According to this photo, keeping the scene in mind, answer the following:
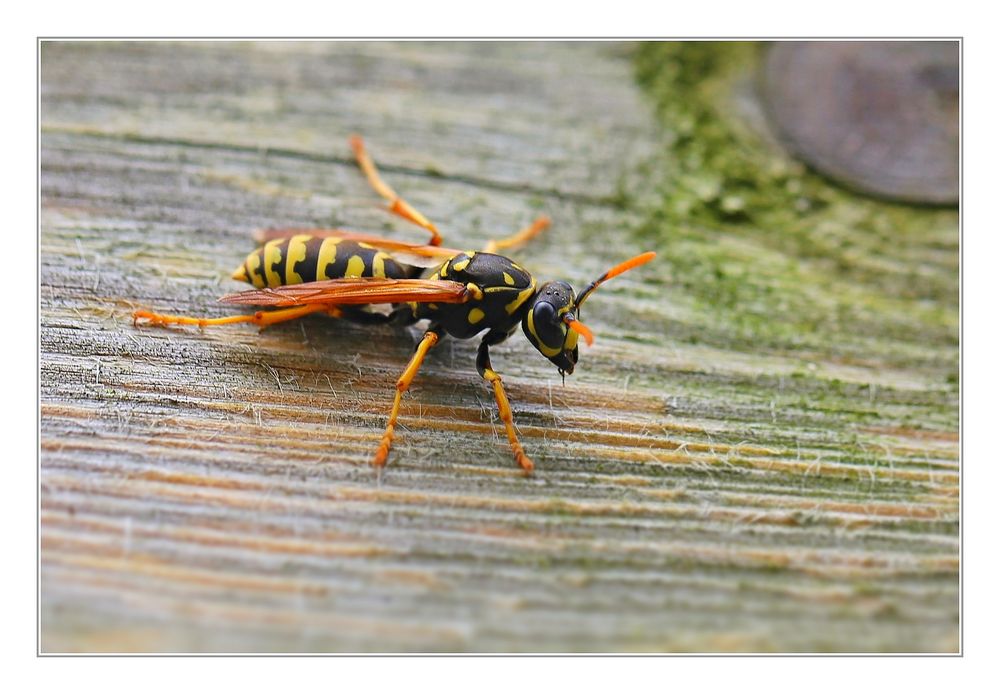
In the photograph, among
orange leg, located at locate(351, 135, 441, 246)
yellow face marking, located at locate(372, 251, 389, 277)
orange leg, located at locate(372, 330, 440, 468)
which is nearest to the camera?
orange leg, located at locate(372, 330, 440, 468)

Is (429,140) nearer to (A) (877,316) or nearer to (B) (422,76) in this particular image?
(B) (422,76)

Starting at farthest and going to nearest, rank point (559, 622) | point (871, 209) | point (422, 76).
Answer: point (422, 76), point (871, 209), point (559, 622)

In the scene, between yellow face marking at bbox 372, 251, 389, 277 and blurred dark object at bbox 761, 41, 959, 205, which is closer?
yellow face marking at bbox 372, 251, 389, 277

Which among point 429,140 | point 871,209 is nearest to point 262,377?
point 429,140

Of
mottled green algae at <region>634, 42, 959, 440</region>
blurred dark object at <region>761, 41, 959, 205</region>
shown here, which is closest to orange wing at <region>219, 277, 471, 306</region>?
mottled green algae at <region>634, 42, 959, 440</region>

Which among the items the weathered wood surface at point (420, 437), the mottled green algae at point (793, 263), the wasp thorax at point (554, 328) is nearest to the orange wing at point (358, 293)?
the weathered wood surface at point (420, 437)

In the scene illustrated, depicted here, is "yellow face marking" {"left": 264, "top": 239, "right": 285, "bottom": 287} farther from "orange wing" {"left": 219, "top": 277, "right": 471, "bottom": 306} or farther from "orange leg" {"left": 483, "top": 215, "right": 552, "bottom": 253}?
"orange leg" {"left": 483, "top": 215, "right": 552, "bottom": 253}

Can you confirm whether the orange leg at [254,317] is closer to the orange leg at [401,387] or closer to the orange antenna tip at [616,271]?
the orange leg at [401,387]
